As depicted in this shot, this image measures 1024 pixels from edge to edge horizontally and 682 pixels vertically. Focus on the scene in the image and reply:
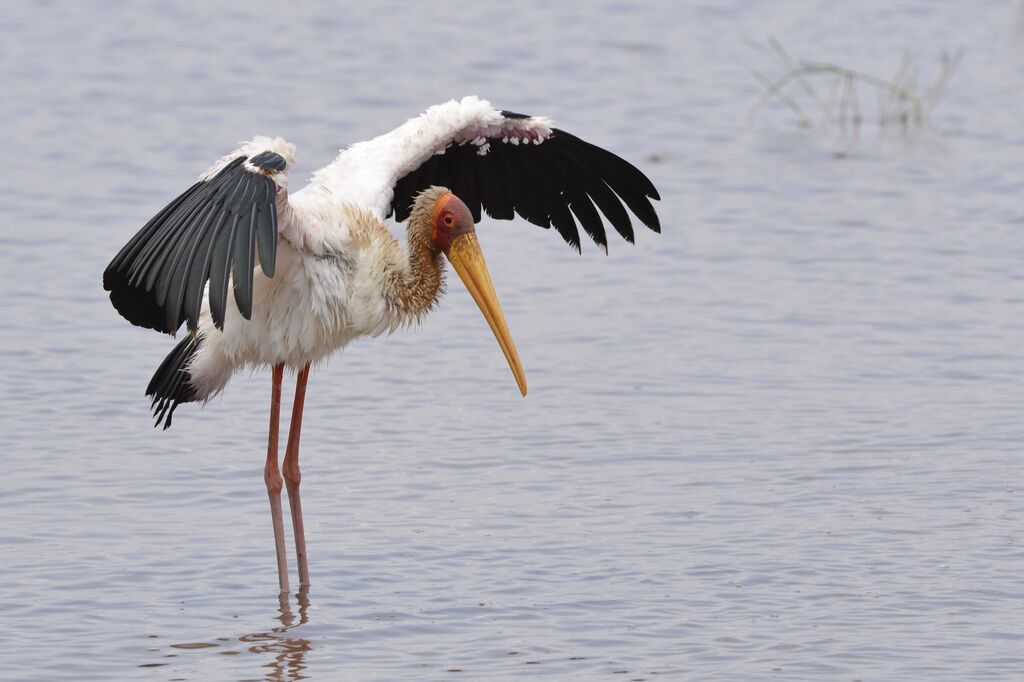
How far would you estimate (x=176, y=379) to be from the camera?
23.4 feet

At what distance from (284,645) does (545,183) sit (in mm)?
2344

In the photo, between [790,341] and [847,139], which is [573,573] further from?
[847,139]

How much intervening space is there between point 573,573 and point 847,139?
24.7ft


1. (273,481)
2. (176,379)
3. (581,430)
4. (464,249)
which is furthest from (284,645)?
(581,430)

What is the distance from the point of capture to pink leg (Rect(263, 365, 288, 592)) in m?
6.78

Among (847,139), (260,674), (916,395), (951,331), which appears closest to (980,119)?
(847,139)

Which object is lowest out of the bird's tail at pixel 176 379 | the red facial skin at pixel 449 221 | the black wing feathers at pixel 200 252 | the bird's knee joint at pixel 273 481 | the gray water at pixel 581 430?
the gray water at pixel 581 430

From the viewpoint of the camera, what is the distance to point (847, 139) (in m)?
13.8

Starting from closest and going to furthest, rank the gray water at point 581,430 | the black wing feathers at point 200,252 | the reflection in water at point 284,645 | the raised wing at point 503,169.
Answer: the black wing feathers at point 200,252
the reflection in water at point 284,645
the gray water at point 581,430
the raised wing at point 503,169

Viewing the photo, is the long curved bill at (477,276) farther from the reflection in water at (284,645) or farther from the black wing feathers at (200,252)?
the reflection in water at (284,645)

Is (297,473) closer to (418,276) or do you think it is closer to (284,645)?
(418,276)

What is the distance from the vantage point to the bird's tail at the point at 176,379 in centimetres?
707

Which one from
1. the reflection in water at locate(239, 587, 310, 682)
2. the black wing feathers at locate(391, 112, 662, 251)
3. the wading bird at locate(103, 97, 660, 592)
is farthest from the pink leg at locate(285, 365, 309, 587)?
the black wing feathers at locate(391, 112, 662, 251)


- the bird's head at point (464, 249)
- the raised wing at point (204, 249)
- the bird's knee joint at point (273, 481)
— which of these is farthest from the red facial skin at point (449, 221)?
the bird's knee joint at point (273, 481)
